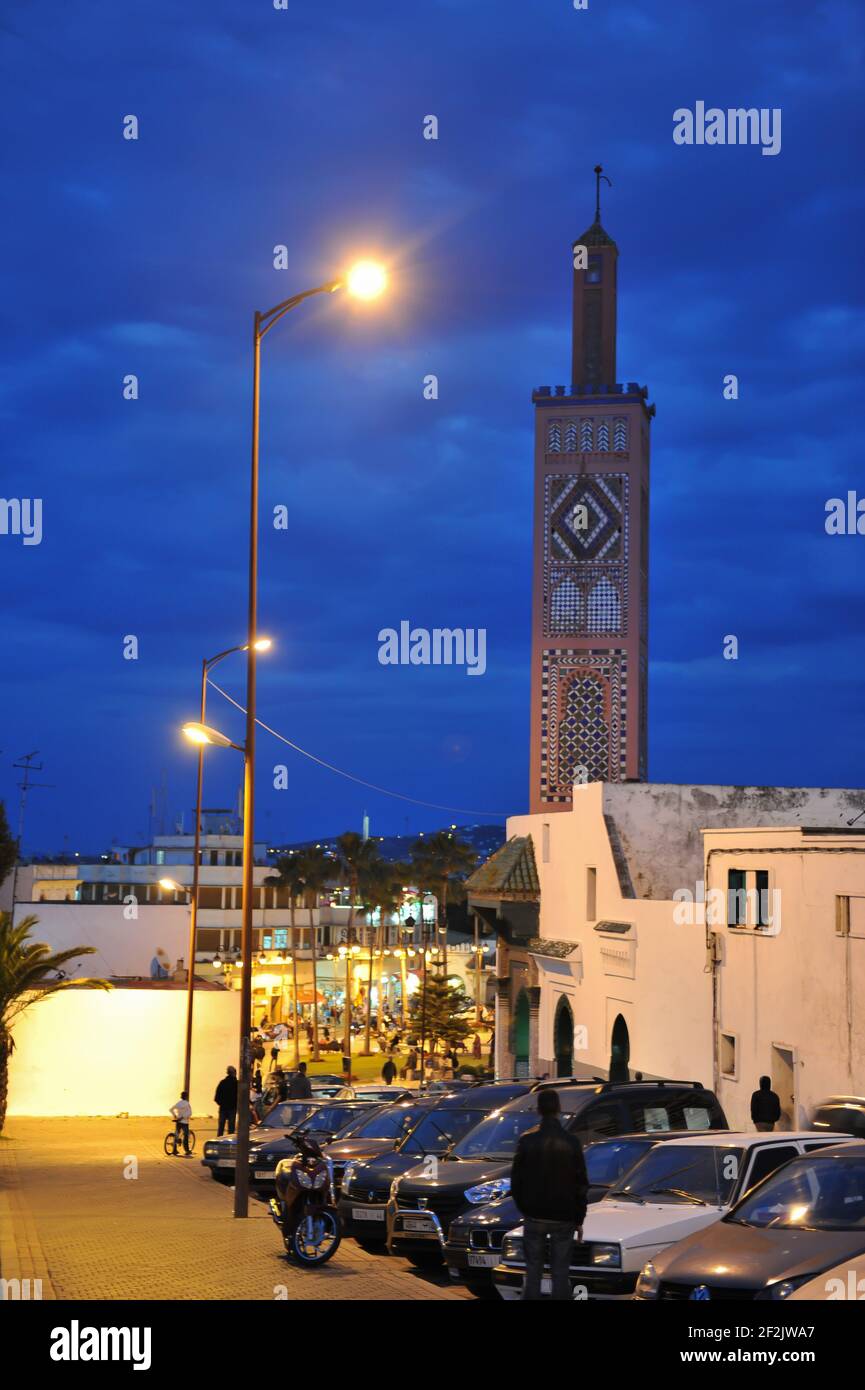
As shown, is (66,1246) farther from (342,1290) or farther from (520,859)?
(520,859)

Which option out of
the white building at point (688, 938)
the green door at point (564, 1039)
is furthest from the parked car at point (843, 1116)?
the green door at point (564, 1039)

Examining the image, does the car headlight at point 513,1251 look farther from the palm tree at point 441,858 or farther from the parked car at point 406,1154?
the palm tree at point 441,858

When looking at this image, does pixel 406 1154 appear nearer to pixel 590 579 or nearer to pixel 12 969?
pixel 12 969

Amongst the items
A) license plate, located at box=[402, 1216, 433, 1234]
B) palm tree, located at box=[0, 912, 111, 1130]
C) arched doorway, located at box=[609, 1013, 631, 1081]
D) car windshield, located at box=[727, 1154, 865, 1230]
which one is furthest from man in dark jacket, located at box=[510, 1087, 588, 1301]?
arched doorway, located at box=[609, 1013, 631, 1081]

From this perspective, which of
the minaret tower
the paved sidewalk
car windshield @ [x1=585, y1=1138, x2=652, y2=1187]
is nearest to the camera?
the paved sidewalk

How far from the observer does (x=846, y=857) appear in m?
27.0

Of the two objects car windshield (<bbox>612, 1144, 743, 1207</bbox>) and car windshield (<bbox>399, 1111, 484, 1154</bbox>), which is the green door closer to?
car windshield (<bbox>399, 1111, 484, 1154</bbox>)

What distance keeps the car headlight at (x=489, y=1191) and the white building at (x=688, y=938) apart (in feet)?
37.7

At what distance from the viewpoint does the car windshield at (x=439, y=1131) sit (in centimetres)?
1955

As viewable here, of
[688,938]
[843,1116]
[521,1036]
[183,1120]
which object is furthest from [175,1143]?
[521,1036]

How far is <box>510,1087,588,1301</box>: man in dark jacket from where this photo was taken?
1105 cm

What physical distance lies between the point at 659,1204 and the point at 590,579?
54.0 m

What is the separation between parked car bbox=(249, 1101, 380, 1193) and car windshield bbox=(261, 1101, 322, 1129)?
375 mm
